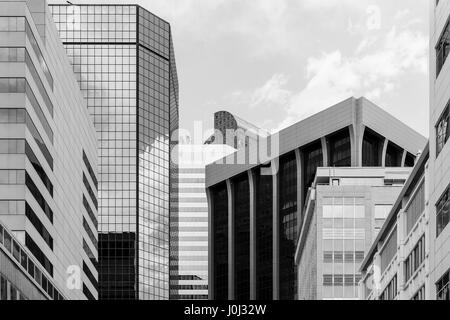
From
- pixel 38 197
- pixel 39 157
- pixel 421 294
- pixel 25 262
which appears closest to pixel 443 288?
pixel 421 294

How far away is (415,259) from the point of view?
76062 millimetres

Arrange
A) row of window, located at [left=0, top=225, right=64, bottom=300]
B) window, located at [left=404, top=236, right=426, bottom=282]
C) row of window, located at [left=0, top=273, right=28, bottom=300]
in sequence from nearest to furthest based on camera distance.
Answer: window, located at [left=404, top=236, right=426, bottom=282] → row of window, located at [left=0, top=273, right=28, bottom=300] → row of window, located at [left=0, top=225, right=64, bottom=300]

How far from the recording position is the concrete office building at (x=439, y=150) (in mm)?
55781

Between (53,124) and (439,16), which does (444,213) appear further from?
(53,124)

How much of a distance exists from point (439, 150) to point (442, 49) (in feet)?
17.7

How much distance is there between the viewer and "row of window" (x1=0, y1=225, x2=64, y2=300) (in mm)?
81812

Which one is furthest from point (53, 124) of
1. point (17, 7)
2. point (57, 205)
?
point (17, 7)

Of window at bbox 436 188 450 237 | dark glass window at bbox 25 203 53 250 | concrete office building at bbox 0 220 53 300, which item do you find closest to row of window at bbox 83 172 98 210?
dark glass window at bbox 25 203 53 250

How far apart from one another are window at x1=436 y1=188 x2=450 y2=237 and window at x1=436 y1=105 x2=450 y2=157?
278 centimetres

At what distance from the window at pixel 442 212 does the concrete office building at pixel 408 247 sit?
269cm

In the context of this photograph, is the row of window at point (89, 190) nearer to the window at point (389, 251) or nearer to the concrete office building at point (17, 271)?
the concrete office building at point (17, 271)

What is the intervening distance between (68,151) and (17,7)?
86.6ft

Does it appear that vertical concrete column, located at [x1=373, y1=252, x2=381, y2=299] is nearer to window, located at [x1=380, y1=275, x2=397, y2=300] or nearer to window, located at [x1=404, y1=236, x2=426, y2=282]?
window, located at [x1=380, y1=275, x2=397, y2=300]
